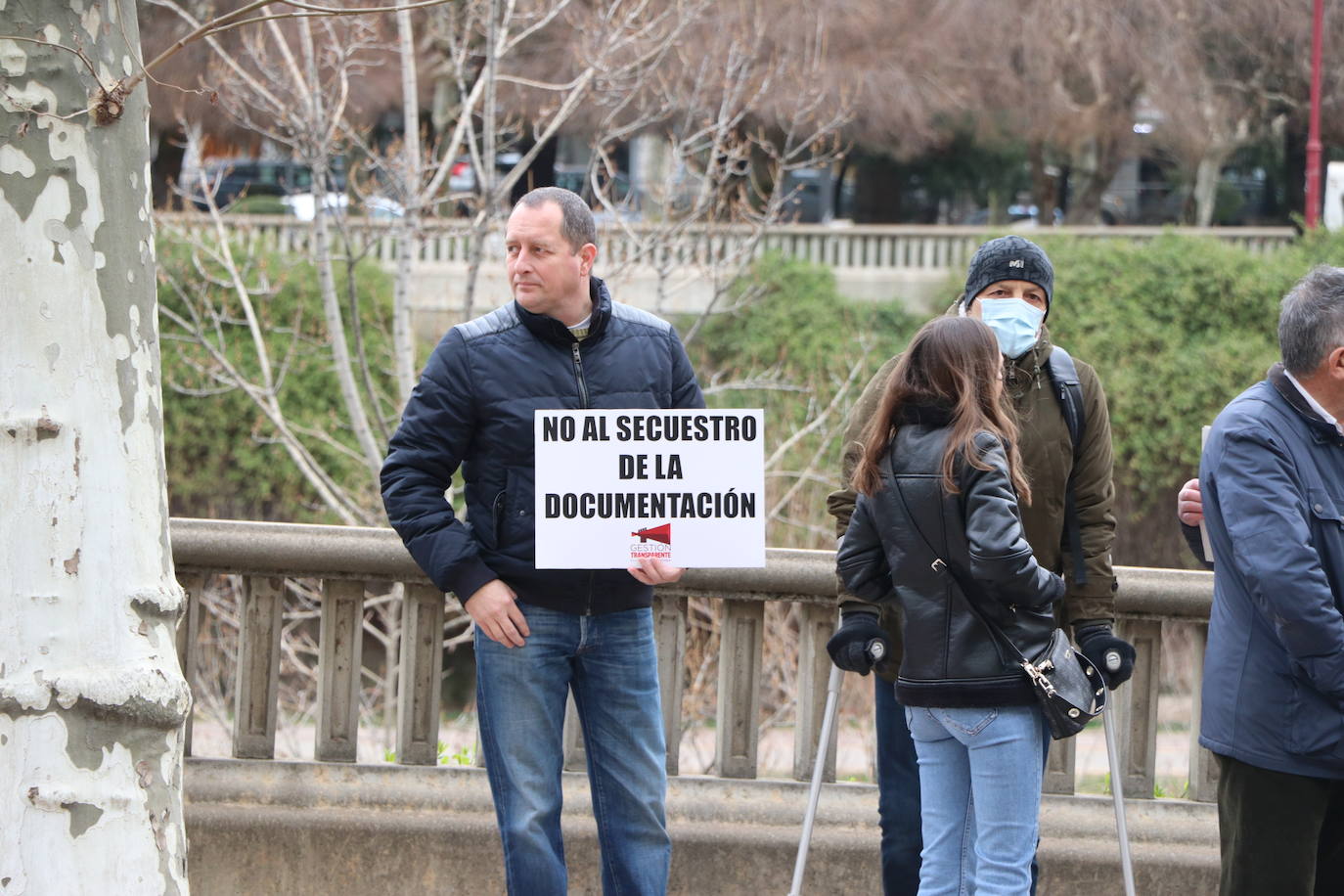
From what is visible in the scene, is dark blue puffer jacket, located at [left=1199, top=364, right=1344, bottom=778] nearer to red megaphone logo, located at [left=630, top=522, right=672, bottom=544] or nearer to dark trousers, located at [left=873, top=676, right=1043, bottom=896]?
dark trousers, located at [left=873, top=676, right=1043, bottom=896]

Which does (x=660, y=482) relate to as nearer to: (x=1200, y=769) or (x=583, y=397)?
(x=583, y=397)

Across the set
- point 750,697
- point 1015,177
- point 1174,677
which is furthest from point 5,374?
point 1015,177

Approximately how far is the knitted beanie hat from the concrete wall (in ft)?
5.39

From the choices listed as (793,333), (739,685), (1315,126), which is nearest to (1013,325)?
(739,685)

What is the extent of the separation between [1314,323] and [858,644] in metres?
1.29

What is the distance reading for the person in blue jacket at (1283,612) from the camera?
334 centimetres

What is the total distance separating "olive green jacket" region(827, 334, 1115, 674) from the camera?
3959mm

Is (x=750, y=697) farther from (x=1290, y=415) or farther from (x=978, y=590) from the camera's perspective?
(x=1290, y=415)

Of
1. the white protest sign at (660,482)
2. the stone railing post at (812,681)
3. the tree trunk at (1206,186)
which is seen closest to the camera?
the white protest sign at (660,482)

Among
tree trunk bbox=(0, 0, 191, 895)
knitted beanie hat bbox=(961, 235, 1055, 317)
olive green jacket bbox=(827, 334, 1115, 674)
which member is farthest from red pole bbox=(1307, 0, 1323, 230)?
Result: tree trunk bbox=(0, 0, 191, 895)

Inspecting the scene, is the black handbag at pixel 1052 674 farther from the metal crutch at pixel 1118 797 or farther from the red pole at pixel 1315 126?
the red pole at pixel 1315 126

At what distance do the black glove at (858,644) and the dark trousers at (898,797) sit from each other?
8.4 inches

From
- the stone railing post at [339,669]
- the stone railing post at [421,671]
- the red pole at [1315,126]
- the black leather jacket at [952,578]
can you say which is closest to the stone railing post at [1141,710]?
the black leather jacket at [952,578]

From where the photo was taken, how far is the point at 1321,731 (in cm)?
337
